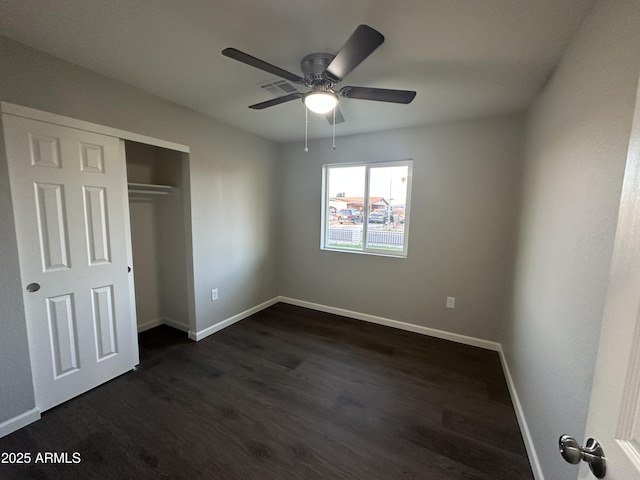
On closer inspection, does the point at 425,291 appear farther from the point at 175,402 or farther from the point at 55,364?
the point at 55,364

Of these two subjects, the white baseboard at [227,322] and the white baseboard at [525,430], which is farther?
the white baseboard at [227,322]

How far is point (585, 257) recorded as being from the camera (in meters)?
1.15

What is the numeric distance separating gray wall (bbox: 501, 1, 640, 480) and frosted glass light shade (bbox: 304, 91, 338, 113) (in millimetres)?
1262

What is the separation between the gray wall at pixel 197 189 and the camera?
64.9 inches

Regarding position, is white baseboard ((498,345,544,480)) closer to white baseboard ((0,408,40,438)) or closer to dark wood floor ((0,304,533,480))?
dark wood floor ((0,304,533,480))


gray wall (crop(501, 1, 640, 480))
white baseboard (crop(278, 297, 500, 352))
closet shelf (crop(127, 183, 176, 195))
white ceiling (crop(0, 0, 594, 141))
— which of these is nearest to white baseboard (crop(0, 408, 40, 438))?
closet shelf (crop(127, 183, 176, 195))

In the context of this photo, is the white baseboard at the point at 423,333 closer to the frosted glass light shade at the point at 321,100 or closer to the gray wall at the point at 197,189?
the gray wall at the point at 197,189

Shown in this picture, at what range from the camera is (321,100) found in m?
1.66

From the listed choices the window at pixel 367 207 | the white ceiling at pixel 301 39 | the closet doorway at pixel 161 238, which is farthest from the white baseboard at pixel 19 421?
the window at pixel 367 207

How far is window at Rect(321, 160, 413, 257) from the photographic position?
3193 millimetres

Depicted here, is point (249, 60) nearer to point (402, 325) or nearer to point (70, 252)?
point (70, 252)

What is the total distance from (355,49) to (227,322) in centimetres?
308

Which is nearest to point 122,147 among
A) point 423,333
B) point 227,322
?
point 227,322

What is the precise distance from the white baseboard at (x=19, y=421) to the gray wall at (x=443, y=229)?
290 cm
